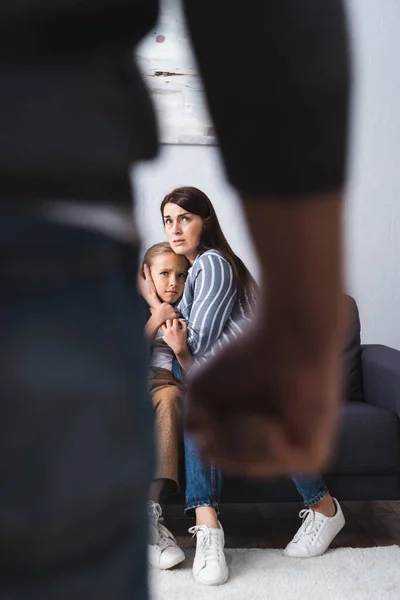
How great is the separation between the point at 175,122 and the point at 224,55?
3.07m

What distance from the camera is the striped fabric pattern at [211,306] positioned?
8.06 ft

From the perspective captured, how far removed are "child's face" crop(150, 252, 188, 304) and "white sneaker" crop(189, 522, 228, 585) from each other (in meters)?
0.78

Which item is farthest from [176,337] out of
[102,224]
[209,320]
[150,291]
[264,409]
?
[102,224]

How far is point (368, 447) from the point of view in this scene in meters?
2.53

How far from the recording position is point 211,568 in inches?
86.0

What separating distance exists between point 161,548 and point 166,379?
529 mm

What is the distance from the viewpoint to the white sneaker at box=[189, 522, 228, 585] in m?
2.17

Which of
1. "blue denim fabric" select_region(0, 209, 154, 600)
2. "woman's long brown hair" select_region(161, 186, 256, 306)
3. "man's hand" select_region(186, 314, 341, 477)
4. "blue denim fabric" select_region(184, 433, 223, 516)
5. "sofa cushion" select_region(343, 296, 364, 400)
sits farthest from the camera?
"sofa cushion" select_region(343, 296, 364, 400)

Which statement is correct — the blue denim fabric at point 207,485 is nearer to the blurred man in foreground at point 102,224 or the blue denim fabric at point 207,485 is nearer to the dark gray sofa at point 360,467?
the dark gray sofa at point 360,467

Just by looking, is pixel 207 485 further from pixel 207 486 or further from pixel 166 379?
pixel 166 379

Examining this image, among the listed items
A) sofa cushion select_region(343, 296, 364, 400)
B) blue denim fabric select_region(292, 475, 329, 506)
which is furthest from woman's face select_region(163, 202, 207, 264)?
blue denim fabric select_region(292, 475, 329, 506)

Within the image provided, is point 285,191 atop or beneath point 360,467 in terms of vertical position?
atop

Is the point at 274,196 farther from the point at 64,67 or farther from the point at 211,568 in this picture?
the point at 211,568

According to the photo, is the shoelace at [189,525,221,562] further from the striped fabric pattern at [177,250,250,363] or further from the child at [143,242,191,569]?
the striped fabric pattern at [177,250,250,363]
